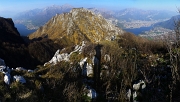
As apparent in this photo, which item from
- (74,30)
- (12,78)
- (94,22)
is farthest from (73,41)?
(12,78)

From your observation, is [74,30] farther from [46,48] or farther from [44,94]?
[44,94]

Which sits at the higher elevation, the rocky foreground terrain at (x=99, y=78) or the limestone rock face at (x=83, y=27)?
the rocky foreground terrain at (x=99, y=78)

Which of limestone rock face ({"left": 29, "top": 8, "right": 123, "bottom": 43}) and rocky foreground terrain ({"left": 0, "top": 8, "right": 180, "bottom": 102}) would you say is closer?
rocky foreground terrain ({"left": 0, "top": 8, "right": 180, "bottom": 102})

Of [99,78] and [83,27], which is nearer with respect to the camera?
[99,78]

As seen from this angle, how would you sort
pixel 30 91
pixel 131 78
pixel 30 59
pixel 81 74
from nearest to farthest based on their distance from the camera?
1. pixel 30 91
2. pixel 131 78
3. pixel 81 74
4. pixel 30 59

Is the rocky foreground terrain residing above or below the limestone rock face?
above

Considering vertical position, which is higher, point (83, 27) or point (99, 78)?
point (99, 78)

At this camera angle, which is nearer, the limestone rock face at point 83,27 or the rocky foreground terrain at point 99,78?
the rocky foreground terrain at point 99,78

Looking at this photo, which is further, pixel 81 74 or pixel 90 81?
pixel 81 74
